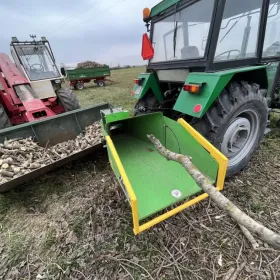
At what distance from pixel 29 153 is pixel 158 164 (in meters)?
1.58

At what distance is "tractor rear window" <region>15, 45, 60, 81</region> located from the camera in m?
4.10

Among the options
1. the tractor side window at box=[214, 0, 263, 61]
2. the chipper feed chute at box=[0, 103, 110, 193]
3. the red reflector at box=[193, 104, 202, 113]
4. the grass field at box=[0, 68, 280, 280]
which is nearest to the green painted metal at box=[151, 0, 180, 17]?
the tractor side window at box=[214, 0, 263, 61]

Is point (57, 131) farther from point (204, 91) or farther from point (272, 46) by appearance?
point (272, 46)

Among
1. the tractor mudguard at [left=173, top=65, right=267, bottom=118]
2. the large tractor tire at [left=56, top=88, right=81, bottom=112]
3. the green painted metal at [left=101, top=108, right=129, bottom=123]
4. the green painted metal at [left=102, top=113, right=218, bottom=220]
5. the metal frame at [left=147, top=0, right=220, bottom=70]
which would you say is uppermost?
the metal frame at [left=147, top=0, right=220, bottom=70]

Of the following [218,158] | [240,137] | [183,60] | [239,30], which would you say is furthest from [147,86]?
[218,158]

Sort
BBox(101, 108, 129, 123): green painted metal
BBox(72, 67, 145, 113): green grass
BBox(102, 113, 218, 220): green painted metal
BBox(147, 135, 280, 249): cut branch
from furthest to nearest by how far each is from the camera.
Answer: BBox(72, 67, 145, 113): green grass → BBox(101, 108, 129, 123): green painted metal → BBox(102, 113, 218, 220): green painted metal → BBox(147, 135, 280, 249): cut branch

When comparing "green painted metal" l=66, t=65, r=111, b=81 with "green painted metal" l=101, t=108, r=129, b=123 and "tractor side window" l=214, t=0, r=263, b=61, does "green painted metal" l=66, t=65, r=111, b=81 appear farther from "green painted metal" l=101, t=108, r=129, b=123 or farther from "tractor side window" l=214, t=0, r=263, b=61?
"tractor side window" l=214, t=0, r=263, b=61

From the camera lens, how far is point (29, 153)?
2.18 m

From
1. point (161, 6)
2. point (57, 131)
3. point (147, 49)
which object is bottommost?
point (57, 131)

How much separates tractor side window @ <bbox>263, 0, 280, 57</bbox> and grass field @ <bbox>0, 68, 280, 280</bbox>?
1.47m

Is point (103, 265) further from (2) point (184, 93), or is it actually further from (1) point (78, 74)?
(1) point (78, 74)

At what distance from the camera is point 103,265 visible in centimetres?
133

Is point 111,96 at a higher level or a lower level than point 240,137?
lower

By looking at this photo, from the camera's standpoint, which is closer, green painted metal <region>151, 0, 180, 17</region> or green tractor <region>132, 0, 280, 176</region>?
green tractor <region>132, 0, 280, 176</region>
